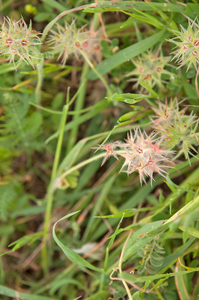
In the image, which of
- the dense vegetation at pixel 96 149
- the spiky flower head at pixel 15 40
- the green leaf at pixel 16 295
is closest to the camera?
the spiky flower head at pixel 15 40

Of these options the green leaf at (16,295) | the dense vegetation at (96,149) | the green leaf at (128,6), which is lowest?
the green leaf at (16,295)

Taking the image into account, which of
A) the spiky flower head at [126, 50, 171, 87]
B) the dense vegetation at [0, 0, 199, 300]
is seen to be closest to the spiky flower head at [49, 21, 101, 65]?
A: the dense vegetation at [0, 0, 199, 300]

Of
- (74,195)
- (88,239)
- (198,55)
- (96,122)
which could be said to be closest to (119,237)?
(88,239)

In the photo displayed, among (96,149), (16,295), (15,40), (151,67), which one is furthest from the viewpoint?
(96,149)

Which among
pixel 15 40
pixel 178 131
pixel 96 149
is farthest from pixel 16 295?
pixel 15 40

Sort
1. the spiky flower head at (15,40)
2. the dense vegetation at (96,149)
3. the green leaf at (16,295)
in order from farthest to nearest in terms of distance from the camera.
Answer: the green leaf at (16,295)
the dense vegetation at (96,149)
the spiky flower head at (15,40)

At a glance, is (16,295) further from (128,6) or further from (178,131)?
(128,6)

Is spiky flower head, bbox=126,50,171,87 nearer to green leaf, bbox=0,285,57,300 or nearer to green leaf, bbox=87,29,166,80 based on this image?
green leaf, bbox=87,29,166,80

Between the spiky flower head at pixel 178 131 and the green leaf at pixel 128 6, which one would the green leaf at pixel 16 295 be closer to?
the spiky flower head at pixel 178 131

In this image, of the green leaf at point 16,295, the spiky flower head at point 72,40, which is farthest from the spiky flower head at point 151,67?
the green leaf at point 16,295

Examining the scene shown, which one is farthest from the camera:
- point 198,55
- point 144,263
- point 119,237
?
point 119,237

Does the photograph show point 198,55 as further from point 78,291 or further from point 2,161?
point 78,291
